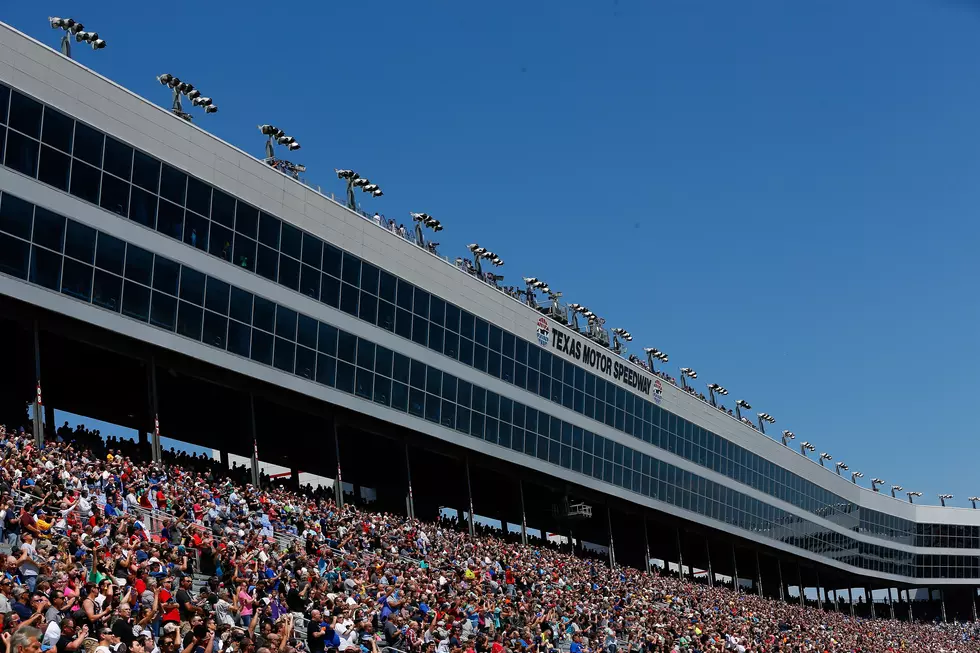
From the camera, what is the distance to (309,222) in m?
42.3

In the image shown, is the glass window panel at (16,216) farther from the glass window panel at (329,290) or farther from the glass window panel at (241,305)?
the glass window panel at (329,290)

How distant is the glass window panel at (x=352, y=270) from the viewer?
1725 inches

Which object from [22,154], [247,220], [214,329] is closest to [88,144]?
[22,154]

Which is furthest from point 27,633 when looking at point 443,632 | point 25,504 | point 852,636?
point 852,636

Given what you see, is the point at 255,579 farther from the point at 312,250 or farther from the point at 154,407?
the point at 312,250

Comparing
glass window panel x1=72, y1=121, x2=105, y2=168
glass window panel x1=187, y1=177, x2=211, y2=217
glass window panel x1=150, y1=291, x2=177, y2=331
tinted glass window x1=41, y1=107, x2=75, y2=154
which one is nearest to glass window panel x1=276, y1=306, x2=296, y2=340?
glass window panel x1=187, y1=177, x2=211, y2=217

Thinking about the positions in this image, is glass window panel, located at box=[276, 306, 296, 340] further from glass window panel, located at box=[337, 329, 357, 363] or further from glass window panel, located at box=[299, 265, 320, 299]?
glass window panel, located at box=[337, 329, 357, 363]

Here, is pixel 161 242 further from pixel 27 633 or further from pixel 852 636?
pixel 852 636

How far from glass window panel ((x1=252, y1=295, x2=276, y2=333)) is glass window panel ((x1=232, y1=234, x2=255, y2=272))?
3.72 feet

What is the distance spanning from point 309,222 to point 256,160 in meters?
3.14

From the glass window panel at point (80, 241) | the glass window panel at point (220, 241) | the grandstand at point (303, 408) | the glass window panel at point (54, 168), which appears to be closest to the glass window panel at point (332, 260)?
the grandstand at point (303, 408)

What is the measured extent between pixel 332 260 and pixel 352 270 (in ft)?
3.82

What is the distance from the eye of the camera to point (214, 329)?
124ft

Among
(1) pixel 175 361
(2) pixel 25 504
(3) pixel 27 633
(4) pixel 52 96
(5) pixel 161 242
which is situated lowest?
(3) pixel 27 633
